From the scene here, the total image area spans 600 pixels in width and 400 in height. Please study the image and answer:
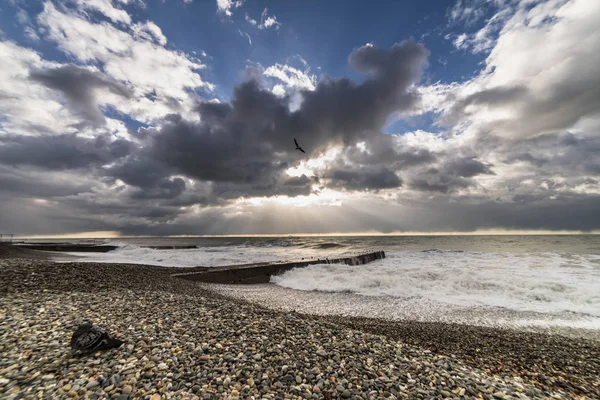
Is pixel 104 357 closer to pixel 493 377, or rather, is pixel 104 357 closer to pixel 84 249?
pixel 493 377

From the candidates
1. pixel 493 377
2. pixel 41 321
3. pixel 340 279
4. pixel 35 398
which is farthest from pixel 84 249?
pixel 493 377

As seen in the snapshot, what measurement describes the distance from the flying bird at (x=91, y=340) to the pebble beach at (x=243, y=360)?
12 cm

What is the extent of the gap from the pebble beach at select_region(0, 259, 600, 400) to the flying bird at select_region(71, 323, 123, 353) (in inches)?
4.7

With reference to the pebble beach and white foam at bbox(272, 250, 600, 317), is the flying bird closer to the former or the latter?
the pebble beach

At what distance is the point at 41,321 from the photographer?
18.9ft

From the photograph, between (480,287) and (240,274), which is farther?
(240,274)

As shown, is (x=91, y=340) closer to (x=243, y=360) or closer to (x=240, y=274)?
(x=243, y=360)

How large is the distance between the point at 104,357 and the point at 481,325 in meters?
12.0

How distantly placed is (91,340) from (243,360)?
256 cm

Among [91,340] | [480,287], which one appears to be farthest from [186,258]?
[91,340]

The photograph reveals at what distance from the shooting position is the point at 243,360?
Answer: 475 centimetres

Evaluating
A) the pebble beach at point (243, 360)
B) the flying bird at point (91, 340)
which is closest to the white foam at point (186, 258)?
the pebble beach at point (243, 360)

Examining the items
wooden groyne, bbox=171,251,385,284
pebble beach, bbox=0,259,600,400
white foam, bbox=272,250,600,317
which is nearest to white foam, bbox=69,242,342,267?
wooden groyne, bbox=171,251,385,284

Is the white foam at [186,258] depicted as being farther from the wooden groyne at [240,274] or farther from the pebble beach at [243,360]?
the pebble beach at [243,360]
